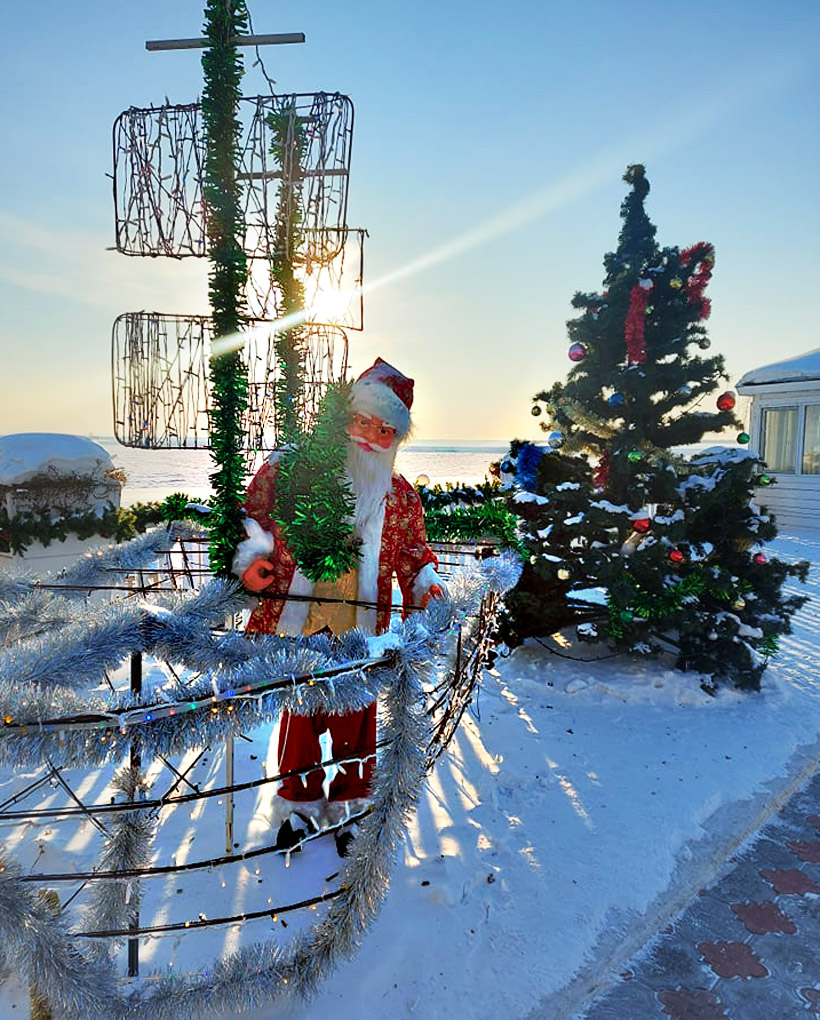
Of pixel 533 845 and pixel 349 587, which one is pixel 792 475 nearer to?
pixel 533 845

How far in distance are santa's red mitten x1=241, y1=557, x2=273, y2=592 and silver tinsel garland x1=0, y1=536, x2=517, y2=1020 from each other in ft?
1.74

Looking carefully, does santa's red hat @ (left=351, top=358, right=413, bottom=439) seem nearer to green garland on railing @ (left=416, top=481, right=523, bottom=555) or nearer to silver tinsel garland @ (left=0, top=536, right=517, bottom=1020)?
silver tinsel garland @ (left=0, top=536, right=517, bottom=1020)

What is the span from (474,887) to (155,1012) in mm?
1280

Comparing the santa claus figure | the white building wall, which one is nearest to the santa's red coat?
the santa claus figure

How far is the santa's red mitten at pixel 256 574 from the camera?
259 centimetres

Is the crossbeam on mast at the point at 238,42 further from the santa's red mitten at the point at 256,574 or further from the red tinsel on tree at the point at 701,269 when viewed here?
the red tinsel on tree at the point at 701,269

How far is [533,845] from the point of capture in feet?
9.40

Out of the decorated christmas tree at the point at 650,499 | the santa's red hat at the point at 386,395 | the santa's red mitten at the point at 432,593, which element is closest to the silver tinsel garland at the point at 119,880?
the santa's red mitten at the point at 432,593

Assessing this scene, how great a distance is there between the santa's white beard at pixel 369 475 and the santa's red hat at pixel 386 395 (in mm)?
151

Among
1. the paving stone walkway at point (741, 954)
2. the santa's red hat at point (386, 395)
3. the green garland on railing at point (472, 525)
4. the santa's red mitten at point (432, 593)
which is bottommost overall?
the paving stone walkway at point (741, 954)

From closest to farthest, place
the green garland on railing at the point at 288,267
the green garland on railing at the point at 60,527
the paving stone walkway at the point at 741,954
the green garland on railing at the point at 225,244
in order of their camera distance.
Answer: the paving stone walkway at the point at 741,954 → the green garland on railing at the point at 225,244 → the green garland on railing at the point at 288,267 → the green garland on railing at the point at 60,527

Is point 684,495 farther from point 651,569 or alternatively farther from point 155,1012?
point 155,1012

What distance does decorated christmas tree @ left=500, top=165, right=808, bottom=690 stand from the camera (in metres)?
4.54

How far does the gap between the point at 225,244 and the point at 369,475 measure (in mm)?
1097
